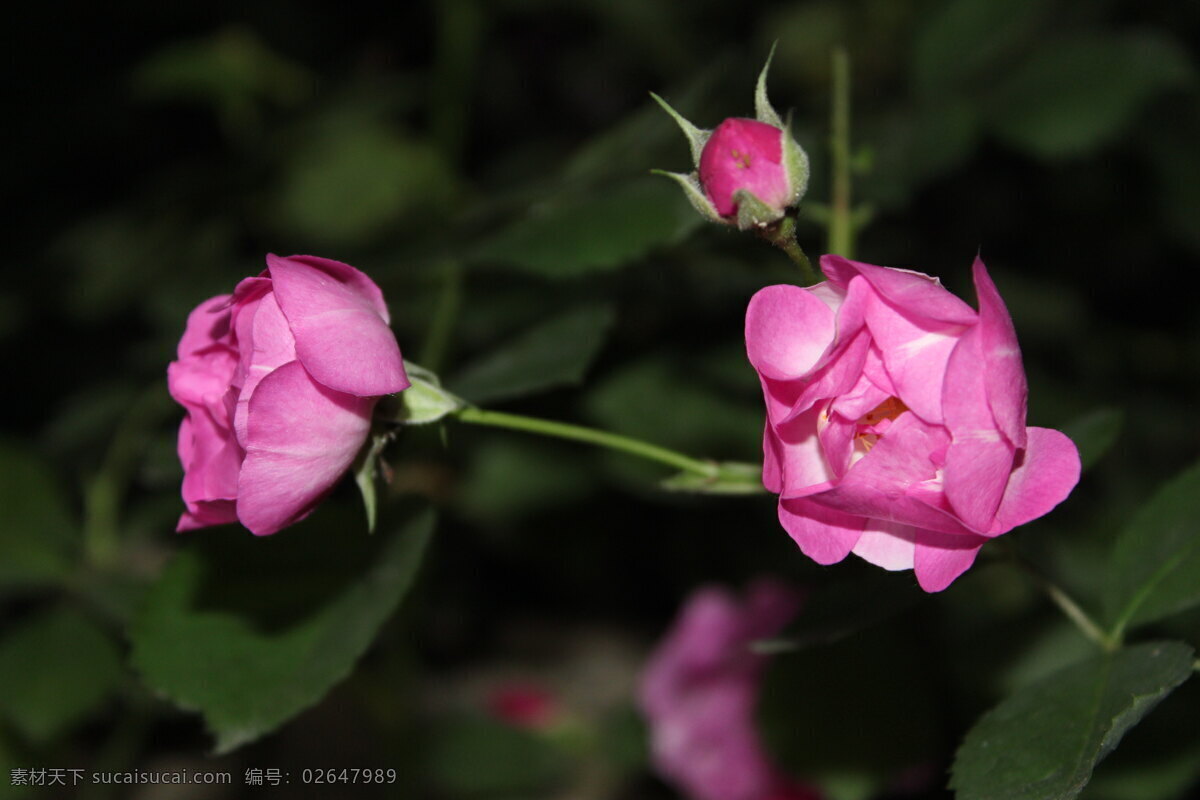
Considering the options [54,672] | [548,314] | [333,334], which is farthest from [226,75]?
[333,334]

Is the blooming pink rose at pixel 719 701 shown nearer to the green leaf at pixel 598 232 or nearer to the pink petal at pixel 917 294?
the green leaf at pixel 598 232

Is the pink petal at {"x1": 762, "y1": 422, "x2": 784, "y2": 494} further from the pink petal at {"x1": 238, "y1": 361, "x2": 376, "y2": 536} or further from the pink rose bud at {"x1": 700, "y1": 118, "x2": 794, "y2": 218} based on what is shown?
the pink petal at {"x1": 238, "y1": 361, "x2": 376, "y2": 536}

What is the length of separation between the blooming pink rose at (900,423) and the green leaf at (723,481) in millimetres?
147

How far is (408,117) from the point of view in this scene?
2535 mm

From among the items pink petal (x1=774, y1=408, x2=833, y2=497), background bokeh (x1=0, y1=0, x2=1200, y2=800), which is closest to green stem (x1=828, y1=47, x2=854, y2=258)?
background bokeh (x1=0, y1=0, x2=1200, y2=800)

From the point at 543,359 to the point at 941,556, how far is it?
1.57 ft

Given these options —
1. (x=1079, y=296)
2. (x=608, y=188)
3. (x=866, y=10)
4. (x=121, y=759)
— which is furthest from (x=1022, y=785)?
(x=866, y=10)

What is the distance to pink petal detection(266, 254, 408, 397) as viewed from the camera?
723 millimetres

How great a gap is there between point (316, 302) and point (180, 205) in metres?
1.46

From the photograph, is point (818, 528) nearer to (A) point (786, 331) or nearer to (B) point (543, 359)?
(A) point (786, 331)

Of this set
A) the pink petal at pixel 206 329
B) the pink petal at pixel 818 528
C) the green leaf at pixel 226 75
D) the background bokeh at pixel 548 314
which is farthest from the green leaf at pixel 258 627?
the green leaf at pixel 226 75

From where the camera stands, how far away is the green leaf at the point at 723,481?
2.85ft

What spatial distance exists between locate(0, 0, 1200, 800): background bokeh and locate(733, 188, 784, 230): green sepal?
291 mm

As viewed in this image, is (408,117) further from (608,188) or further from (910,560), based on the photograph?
(910,560)
